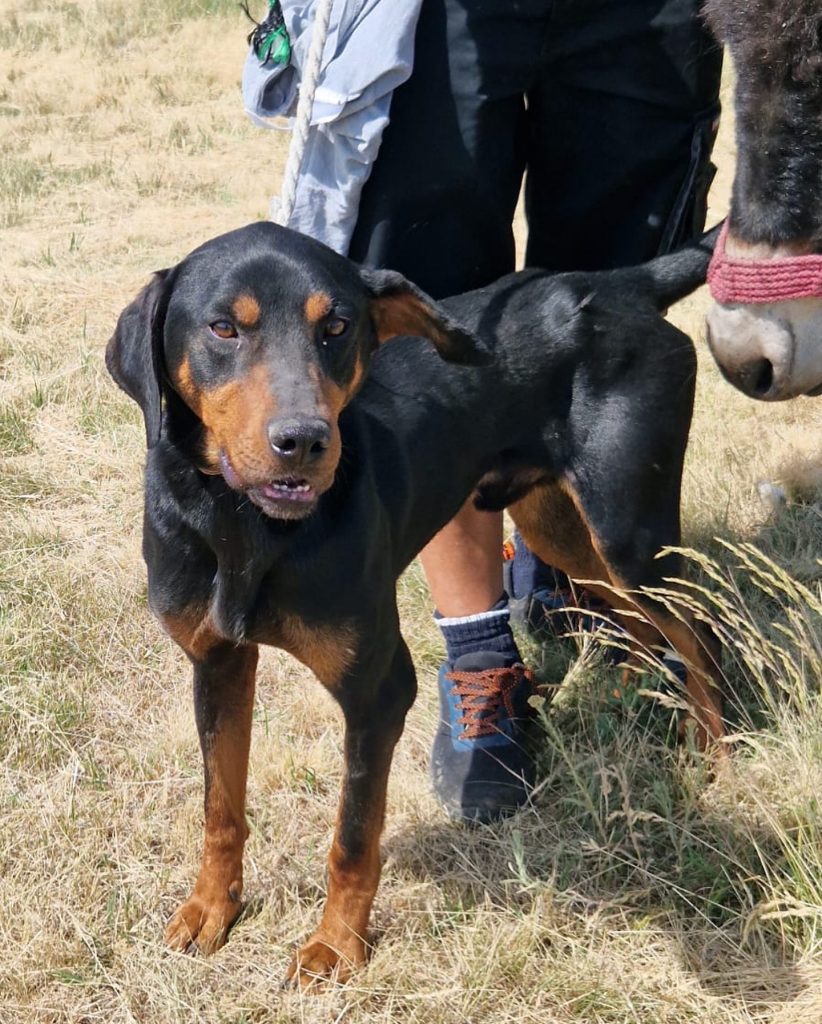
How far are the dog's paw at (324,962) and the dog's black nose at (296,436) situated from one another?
1.12 m

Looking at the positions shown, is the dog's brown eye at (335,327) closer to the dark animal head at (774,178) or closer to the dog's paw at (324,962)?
the dark animal head at (774,178)

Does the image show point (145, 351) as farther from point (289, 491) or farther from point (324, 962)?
point (324, 962)

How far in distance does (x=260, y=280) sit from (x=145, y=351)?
252 mm

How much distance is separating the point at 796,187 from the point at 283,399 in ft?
3.62

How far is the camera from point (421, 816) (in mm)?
3141

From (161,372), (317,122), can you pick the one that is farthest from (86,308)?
(161,372)

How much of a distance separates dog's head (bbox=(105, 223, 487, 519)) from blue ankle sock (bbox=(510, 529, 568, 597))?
1.57 m

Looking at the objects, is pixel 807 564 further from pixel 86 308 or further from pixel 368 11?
pixel 86 308

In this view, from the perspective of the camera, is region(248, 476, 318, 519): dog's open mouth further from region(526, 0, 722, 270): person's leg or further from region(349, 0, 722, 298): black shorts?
region(526, 0, 722, 270): person's leg

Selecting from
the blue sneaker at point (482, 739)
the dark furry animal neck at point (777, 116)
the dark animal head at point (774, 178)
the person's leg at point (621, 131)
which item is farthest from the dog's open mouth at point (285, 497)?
the person's leg at point (621, 131)

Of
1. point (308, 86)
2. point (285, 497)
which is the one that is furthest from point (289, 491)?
point (308, 86)

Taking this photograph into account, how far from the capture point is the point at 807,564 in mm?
4023

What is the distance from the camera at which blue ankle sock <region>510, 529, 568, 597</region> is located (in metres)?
3.95

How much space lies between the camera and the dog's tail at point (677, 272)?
119 inches
